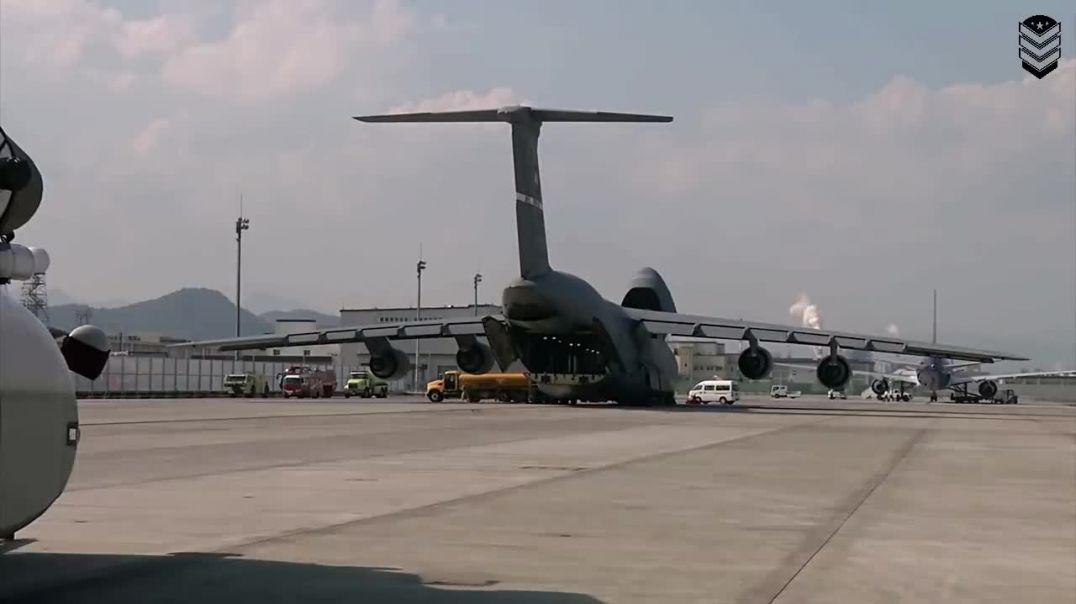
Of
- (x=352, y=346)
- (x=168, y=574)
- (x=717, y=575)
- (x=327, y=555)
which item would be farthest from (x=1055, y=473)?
(x=352, y=346)

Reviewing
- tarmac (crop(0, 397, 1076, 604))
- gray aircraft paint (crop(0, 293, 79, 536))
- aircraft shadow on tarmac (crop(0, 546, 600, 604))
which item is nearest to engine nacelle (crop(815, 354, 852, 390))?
tarmac (crop(0, 397, 1076, 604))

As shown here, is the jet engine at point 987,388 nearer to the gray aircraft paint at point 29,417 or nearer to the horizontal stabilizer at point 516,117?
the horizontal stabilizer at point 516,117

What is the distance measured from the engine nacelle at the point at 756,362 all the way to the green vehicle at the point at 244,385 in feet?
110

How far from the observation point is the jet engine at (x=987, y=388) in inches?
3863

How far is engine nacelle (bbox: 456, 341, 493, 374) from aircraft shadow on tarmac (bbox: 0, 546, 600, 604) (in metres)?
50.5

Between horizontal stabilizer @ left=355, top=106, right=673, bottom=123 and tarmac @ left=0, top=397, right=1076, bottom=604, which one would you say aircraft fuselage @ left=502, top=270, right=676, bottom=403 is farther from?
tarmac @ left=0, top=397, right=1076, bottom=604

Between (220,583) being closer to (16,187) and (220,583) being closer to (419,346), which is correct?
(16,187)

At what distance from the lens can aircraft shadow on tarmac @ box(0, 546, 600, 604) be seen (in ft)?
27.3

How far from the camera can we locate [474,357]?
60.5 meters

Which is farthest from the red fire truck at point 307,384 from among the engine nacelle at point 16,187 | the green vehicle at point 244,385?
the engine nacelle at point 16,187

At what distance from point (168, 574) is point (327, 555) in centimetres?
139

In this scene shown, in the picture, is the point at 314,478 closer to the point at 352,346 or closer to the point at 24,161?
the point at 24,161

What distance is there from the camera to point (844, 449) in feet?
85.0

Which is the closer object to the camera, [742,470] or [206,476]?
[206,476]
